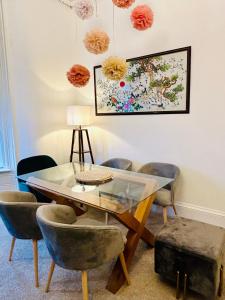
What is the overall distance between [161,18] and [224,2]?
0.70 m

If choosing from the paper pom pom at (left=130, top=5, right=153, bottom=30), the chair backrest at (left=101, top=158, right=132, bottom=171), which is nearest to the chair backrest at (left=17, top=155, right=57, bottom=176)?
the chair backrest at (left=101, top=158, right=132, bottom=171)

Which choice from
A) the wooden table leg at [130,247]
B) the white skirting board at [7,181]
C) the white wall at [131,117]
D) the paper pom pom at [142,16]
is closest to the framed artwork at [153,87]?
the white wall at [131,117]

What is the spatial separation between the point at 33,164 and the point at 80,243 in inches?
68.8

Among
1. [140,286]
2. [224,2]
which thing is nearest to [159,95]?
[224,2]

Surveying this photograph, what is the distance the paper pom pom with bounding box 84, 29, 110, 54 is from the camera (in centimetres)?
216

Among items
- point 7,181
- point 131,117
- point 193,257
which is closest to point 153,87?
point 131,117

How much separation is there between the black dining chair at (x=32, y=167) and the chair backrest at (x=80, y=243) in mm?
1159

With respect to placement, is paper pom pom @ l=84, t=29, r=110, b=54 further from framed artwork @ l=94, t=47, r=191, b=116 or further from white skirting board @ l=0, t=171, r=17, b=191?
white skirting board @ l=0, t=171, r=17, b=191

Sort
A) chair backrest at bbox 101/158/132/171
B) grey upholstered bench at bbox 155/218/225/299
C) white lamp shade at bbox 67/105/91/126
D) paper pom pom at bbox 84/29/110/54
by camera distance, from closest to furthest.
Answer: grey upholstered bench at bbox 155/218/225/299
paper pom pom at bbox 84/29/110/54
chair backrest at bbox 101/158/132/171
white lamp shade at bbox 67/105/91/126

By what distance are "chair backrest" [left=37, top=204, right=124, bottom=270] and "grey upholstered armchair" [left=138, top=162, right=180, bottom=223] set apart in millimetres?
1063

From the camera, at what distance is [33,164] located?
2.82 meters

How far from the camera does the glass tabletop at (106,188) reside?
1.72 m

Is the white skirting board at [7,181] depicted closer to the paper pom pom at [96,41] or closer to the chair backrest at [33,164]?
the chair backrest at [33,164]

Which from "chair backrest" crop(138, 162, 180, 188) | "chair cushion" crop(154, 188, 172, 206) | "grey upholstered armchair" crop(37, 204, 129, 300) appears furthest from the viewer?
"chair backrest" crop(138, 162, 180, 188)
